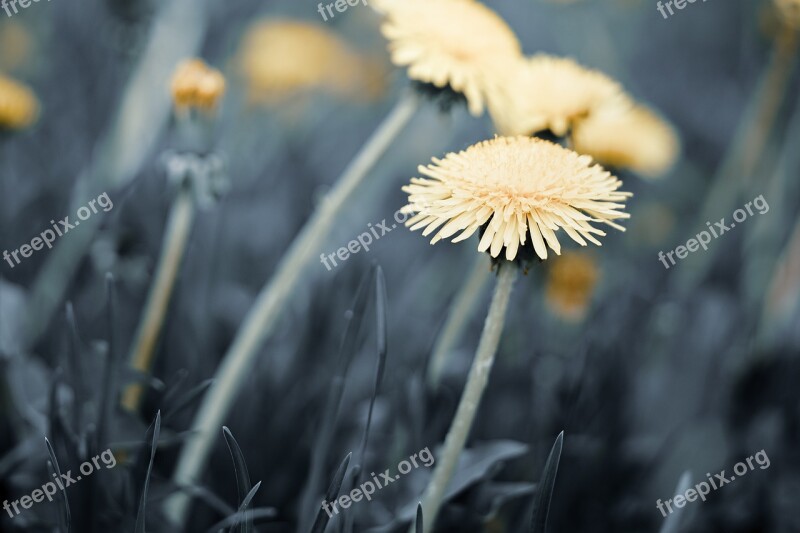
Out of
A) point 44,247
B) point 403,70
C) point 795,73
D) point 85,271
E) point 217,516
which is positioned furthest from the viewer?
point 795,73

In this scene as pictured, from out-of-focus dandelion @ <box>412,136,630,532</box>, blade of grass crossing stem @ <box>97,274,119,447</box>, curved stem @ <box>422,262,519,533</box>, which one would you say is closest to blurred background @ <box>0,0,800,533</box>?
blade of grass crossing stem @ <box>97,274,119,447</box>

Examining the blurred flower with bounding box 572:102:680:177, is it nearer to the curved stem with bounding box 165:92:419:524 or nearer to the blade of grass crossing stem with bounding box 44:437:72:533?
the curved stem with bounding box 165:92:419:524

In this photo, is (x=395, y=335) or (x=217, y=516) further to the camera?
(x=395, y=335)

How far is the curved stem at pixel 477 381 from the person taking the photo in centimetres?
83

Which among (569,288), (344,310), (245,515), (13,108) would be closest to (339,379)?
(245,515)

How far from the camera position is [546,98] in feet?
3.71

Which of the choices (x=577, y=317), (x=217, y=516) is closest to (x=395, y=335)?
(x=577, y=317)

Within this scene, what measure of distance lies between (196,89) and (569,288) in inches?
35.2

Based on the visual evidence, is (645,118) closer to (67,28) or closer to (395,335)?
(395,335)

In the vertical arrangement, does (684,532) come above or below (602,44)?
below

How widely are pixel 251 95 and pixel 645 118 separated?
1.35 meters

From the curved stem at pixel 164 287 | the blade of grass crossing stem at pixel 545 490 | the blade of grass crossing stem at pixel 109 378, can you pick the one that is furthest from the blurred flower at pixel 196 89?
the blade of grass crossing stem at pixel 545 490

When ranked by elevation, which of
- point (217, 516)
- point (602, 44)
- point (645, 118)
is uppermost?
point (602, 44)

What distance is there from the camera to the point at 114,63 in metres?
2.53
